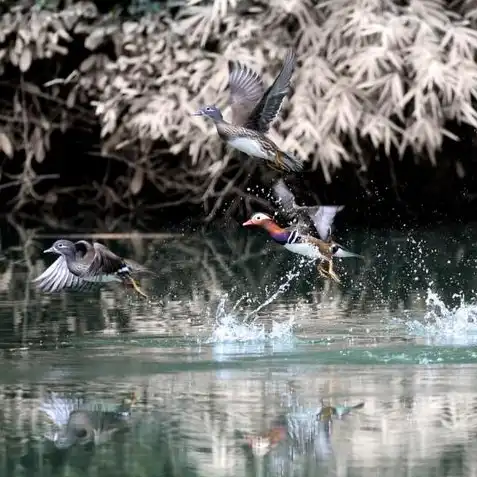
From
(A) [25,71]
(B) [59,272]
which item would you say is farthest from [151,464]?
(A) [25,71]

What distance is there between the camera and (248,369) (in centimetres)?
751

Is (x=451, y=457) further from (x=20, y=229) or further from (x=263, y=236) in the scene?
(x=20, y=229)

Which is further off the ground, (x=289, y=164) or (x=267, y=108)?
(x=267, y=108)

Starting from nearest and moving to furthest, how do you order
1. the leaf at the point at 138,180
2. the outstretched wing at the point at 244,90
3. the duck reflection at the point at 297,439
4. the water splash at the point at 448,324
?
the duck reflection at the point at 297,439 → the water splash at the point at 448,324 → the outstretched wing at the point at 244,90 → the leaf at the point at 138,180

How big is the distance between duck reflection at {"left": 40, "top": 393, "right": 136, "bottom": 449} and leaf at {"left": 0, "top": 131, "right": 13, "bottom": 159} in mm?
11018

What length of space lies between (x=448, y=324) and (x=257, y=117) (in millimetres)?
1593

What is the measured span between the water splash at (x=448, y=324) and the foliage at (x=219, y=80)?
594cm

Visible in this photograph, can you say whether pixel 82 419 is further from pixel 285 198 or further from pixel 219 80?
pixel 219 80

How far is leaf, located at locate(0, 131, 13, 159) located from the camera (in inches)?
695

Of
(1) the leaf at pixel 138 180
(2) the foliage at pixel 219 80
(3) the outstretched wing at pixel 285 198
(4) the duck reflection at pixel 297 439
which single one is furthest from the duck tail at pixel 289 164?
(1) the leaf at pixel 138 180

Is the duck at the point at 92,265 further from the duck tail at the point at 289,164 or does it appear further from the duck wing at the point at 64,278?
the duck tail at the point at 289,164

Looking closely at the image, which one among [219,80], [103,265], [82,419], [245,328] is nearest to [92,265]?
[103,265]

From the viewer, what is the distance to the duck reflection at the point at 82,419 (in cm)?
591

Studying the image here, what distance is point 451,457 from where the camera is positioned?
538 centimetres
